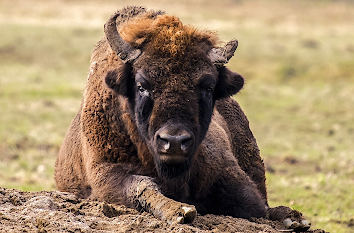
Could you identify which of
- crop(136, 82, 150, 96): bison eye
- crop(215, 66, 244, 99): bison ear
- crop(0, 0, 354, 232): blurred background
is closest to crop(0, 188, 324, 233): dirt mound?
crop(136, 82, 150, 96): bison eye

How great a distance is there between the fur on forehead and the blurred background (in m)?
1.31

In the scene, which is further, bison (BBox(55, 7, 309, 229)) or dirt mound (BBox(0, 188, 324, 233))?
bison (BBox(55, 7, 309, 229))

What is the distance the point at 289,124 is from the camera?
2264cm

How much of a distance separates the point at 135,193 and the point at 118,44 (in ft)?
5.09

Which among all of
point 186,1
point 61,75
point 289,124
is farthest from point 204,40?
point 186,1

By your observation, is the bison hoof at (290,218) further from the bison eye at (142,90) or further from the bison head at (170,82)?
the bison eye at (142,90)

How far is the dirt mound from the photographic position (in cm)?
565

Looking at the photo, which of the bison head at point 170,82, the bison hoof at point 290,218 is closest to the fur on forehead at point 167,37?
the bison head at point 170,82

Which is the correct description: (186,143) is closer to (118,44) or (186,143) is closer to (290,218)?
(118,44)

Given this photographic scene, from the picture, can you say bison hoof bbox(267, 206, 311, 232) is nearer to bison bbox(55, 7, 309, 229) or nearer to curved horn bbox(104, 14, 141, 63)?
bison bbox(55, 7, 309, 229)

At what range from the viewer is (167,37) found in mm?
6969

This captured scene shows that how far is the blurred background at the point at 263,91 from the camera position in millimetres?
13961

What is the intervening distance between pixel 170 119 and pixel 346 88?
73.7ft

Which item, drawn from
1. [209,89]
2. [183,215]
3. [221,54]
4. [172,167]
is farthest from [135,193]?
[221,54]
